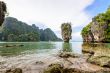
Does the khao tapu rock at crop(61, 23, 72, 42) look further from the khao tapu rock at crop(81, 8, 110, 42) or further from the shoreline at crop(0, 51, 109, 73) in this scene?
the shoreline at crop(0, 51, 109, 73)

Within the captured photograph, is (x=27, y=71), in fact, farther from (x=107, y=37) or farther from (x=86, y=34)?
(x=86, y=34)

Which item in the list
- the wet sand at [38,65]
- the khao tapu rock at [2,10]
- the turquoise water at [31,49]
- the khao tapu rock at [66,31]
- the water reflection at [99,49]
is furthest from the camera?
the khao tapu rock at [66,31]

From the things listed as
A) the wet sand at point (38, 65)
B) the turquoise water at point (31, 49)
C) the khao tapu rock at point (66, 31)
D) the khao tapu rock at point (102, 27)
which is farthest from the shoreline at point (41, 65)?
the khao tapu rock at point (66, 31)

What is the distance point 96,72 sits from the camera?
1552 centimetres

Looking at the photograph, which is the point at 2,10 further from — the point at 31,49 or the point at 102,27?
the point at 102,27

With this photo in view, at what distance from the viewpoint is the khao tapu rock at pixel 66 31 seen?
15638cm

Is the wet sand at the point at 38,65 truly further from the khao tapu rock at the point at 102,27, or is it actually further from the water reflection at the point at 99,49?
the khao tapu rock at the point at 102,27

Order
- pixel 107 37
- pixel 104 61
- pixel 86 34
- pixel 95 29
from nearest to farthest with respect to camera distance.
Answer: pixel 104 61 < pixel 107 37 < pixel 95 29 < pixel 86 34

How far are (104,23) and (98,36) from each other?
842 cm

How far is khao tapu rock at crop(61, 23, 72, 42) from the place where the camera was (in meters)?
156

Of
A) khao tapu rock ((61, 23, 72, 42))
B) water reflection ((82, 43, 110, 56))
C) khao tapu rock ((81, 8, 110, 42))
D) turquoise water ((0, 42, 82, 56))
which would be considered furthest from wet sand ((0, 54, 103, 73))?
khao tapu rock ((61, 23, 72, 42))

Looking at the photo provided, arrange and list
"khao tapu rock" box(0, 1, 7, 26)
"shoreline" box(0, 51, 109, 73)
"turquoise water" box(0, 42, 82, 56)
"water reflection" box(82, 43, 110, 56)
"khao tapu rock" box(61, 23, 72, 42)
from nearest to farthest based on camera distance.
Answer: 1. "shoreline" box(0, 51, 109, 73)
2. "khao tapu rock" box(0, 1, 7, 26)
3. "water reflection" box(82, 43, 110, 56)
4. "turquoise water" box(0, 42, 82, 56)
5. "khao tapu rock" box(61, 23, 72, 42)

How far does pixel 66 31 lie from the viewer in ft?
522

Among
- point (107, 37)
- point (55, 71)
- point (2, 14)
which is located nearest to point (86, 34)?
point (107, 37)
